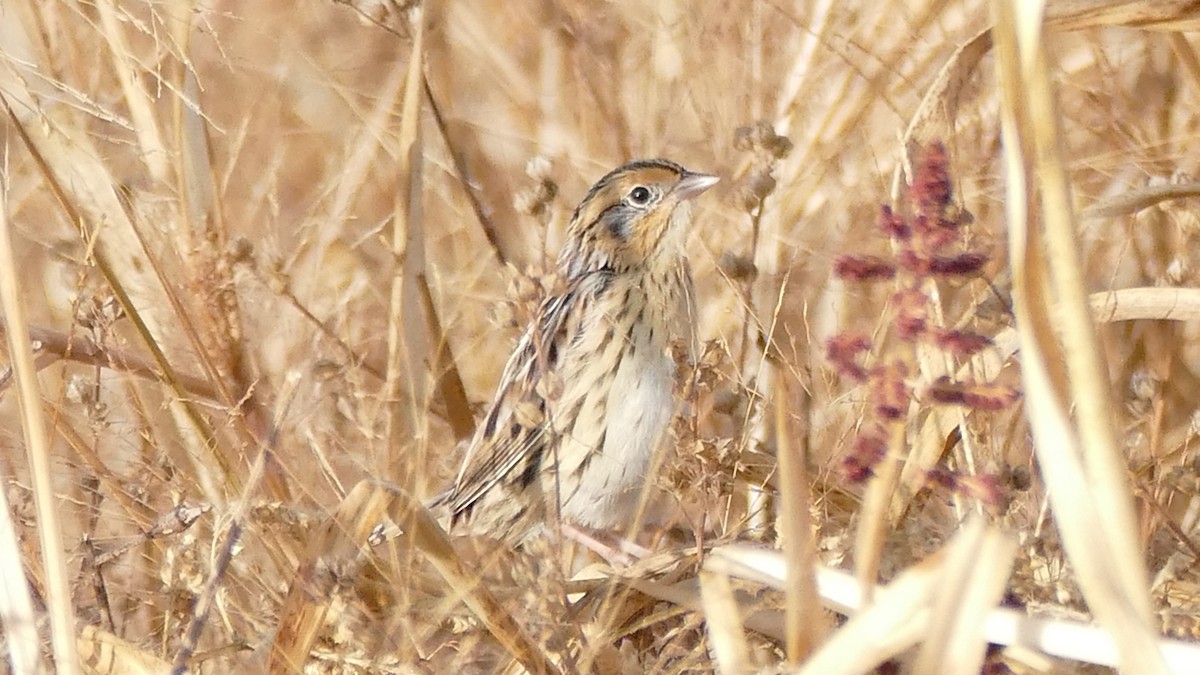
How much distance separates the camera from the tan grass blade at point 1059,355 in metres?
1.42

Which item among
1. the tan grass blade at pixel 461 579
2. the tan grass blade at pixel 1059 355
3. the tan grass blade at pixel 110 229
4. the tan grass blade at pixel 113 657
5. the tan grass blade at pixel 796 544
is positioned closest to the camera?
the tan grass blade at pixel 1059 355

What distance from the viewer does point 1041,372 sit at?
1.47 metres

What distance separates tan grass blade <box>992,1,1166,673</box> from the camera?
142 cm

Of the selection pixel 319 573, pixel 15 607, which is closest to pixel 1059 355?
pixel 319 573

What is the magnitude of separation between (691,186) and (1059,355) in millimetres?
2182

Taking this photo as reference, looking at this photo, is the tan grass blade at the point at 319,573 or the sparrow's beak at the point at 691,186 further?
the sparrow's beak at the point at 691,186

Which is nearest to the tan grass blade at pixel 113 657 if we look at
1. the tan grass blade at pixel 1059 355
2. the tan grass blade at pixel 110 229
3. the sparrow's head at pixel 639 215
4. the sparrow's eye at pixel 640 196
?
the tan grass blade at pixel 110 229

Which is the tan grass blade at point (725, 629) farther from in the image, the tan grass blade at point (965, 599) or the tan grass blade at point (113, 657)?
the tan grass blade at point (113, 657)

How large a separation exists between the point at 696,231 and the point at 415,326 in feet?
3.12

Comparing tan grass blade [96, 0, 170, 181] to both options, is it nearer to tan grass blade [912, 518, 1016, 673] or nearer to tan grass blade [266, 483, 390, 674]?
tan grass blade [266, 483, 390, 674]

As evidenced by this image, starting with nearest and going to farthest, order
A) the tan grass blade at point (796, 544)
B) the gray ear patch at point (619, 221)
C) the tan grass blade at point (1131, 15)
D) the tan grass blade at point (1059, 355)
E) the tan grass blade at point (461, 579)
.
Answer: the tan grass blade at point (1059, 355), the tan grass blade at point (796, 544), the tan grass blade at point (461, 579), the tan grass blade at point (1131, 15), the gray ear patch at point (619, 221)

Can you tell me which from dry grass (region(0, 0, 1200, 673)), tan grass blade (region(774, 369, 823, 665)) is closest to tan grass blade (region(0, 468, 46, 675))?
dry grass (region(0, 0, 1200, 673))

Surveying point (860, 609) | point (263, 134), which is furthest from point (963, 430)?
point (263, 134)

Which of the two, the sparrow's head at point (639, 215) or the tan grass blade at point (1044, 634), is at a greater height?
the sparrow's head at point (639, 215)
